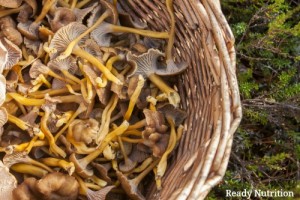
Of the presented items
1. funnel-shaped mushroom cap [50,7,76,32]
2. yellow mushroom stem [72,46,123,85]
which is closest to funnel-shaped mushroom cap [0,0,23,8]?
funnel-shaped mushroom cap [50,7,76,32]

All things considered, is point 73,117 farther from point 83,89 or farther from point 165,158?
point 165,158

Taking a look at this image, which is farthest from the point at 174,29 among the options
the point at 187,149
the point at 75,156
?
the point at 75,156

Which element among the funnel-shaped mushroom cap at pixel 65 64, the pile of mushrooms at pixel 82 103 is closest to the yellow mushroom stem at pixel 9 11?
the pile of mushrooms at pixel 82 103

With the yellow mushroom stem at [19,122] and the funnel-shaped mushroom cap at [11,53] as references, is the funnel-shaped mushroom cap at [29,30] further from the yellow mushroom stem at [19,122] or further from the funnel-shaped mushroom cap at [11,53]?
the yellow mushroom stem at [19,122]

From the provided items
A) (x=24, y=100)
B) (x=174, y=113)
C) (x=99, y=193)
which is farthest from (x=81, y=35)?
(x=99, y=193)

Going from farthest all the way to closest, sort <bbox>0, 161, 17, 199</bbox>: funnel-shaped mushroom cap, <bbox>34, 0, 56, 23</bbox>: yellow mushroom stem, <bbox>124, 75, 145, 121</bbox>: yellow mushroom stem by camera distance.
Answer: <bbox>34, 0, 56, 23</bbox>: yellow mushroom stem → <bbox>124, 75, 145, 121</bbox>: yellow mushroom stem → <bbox>0, 161, 17, 199</bbox>: funnel-shaped mushroom cap

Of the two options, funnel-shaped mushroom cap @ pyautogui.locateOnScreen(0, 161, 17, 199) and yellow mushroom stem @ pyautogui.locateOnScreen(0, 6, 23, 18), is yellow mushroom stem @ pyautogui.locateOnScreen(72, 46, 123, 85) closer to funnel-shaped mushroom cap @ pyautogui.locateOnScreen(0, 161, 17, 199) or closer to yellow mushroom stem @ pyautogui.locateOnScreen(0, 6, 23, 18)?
yellow mushroom stem @ pyautogui.locateOnScreen(0, 6, 23, 18)
